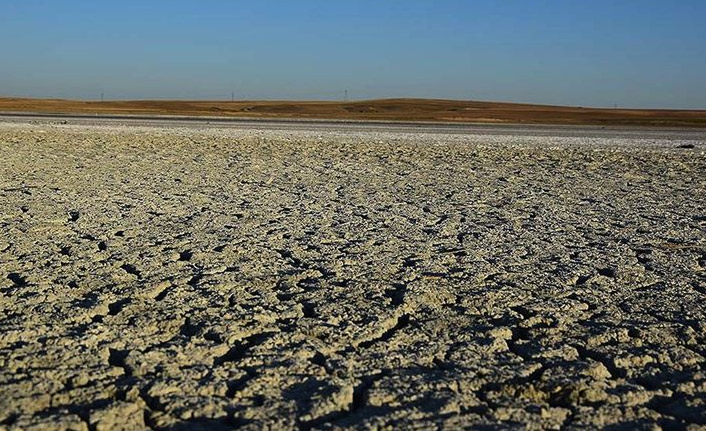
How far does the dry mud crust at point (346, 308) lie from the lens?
2500 millimetres

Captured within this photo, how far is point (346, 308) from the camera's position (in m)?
3.55

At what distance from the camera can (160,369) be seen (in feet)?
9.03

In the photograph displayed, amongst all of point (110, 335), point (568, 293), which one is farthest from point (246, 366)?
point (568, 293)

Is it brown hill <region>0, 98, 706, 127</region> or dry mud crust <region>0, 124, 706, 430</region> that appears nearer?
dry mud crust <region>0, 124, 706, 430</region>

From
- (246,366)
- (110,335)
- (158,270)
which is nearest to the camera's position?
(246,366)

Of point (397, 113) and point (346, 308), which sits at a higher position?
point (397, 113)

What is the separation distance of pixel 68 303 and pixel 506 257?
7.83ft

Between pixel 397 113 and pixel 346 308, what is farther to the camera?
pixel 397 113

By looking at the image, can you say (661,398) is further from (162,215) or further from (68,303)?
(162,215)

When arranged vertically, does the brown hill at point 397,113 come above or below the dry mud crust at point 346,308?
above

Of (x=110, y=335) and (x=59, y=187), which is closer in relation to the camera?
(x=110, y=335)

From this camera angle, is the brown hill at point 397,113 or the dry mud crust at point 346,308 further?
the brown hill at point 397,113

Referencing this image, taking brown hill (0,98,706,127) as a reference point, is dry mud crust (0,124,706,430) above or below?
below

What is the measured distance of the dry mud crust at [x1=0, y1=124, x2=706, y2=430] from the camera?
2.50 m
